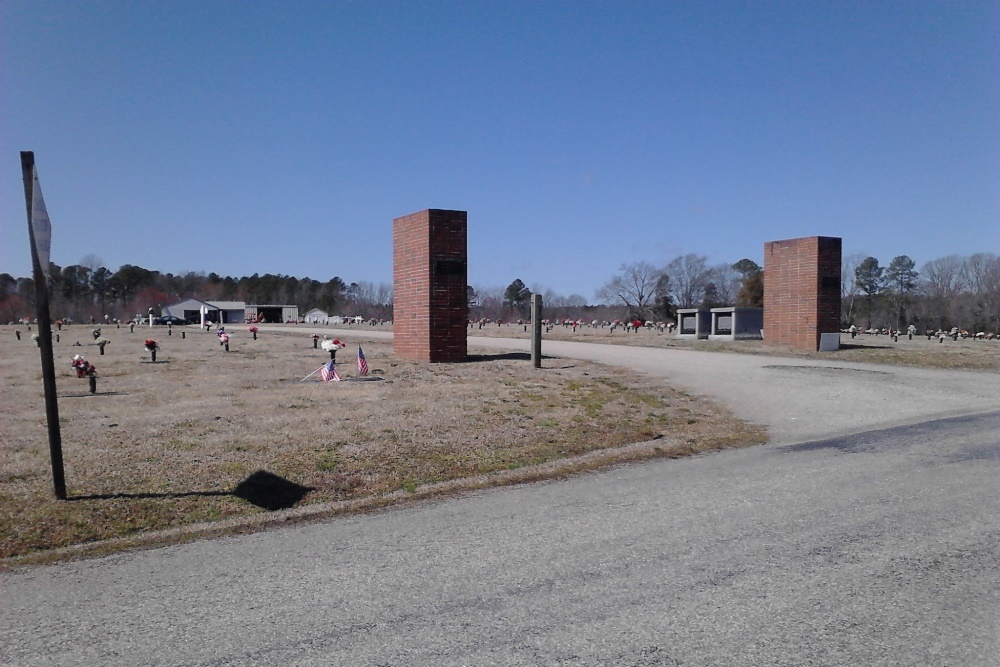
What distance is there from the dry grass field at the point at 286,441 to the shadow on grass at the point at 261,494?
0.02m

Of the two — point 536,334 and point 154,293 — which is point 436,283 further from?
point 154,293

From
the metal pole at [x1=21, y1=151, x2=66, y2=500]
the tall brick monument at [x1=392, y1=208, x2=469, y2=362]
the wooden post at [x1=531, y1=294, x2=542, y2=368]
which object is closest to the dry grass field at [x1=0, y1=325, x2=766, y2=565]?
the metal pole at [x1=21, y1=151, x2=66, y2=500]

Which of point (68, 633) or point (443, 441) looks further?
point (443, 441)

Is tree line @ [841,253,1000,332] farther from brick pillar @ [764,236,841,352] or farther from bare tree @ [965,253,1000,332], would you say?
brick pillar @ [764,236,841,352]

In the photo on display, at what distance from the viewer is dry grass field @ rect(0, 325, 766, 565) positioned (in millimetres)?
5445

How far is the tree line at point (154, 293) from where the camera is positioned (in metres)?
64.3

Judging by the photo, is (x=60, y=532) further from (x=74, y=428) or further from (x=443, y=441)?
(x=443, y=441)

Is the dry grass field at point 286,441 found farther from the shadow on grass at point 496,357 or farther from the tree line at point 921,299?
the tree line at point 921,299

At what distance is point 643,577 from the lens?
402 cm

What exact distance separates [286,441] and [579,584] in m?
4.49

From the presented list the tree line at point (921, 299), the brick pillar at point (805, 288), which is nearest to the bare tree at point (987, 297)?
the tree line at point (921, 299)

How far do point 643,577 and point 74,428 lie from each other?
666cm

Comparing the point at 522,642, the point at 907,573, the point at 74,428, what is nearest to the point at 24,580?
the point at 522,642

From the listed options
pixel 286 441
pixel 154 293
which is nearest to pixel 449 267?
pixel 286 441
